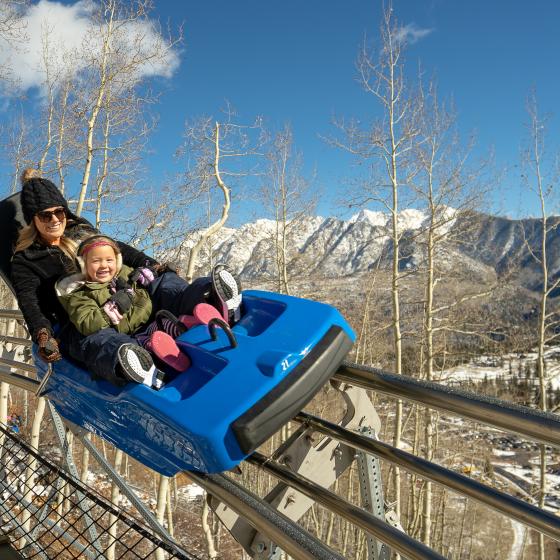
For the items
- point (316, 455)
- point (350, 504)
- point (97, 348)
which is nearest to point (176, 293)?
point (97, 348)

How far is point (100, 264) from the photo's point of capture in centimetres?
242

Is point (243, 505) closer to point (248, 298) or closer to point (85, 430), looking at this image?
point (248, 298)

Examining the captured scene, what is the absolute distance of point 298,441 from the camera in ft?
5.45

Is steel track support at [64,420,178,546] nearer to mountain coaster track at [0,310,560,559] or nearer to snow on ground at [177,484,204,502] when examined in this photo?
mountain coaster track at [0,310,560,559]

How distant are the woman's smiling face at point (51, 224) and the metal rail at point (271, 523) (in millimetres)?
1943

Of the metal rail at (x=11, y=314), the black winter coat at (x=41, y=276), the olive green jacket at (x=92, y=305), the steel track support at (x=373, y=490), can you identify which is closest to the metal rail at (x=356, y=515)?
the steel track support at (x=373, y=490)

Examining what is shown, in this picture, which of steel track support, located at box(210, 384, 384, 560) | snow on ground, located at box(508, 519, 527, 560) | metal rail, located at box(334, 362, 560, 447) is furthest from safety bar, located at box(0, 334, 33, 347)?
snow on ground, located at box(508, 519, 527, 560)

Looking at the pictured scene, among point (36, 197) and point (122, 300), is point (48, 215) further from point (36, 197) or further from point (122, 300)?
point (122, 300)

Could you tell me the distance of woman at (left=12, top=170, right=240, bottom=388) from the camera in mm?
1950

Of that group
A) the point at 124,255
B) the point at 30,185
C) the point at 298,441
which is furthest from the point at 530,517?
the point at 30,185

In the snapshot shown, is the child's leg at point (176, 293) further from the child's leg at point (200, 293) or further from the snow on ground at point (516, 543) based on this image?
the snow on ground at point (516, 543)

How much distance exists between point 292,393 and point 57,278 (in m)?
1.72

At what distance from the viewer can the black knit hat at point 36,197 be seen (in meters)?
2.70

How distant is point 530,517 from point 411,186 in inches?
441
